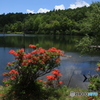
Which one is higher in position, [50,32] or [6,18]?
[6,18]

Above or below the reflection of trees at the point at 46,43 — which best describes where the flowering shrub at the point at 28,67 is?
above

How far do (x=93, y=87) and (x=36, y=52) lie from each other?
123 inches

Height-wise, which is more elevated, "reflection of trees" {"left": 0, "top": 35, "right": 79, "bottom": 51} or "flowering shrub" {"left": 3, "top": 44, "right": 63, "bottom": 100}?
"flowering shrub" {"left": 3, "top": 44, "right": 63, "bottom": 100}

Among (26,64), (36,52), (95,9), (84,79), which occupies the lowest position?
(84,79)

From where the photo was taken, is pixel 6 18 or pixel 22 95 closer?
pixel 22 95

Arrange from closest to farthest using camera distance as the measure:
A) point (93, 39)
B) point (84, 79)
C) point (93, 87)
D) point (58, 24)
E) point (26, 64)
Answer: point (26, 64)
point (93, 87)
point (84, 79)
point (93, 39)
point (58, 24)

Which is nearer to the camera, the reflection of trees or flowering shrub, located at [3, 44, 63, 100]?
flowering shrub, located at [3, 44, 63, 100]

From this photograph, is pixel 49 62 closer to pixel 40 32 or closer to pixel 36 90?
pixel 36 90

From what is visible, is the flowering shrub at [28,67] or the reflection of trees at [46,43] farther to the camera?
the reflection of trees at [46,43]

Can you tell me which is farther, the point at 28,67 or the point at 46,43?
the point at 46,43

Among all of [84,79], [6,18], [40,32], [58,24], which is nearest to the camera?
[84,79]

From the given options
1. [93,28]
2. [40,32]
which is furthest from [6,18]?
[93,28]

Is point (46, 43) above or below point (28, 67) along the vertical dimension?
below

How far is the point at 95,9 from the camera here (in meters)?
15.0
